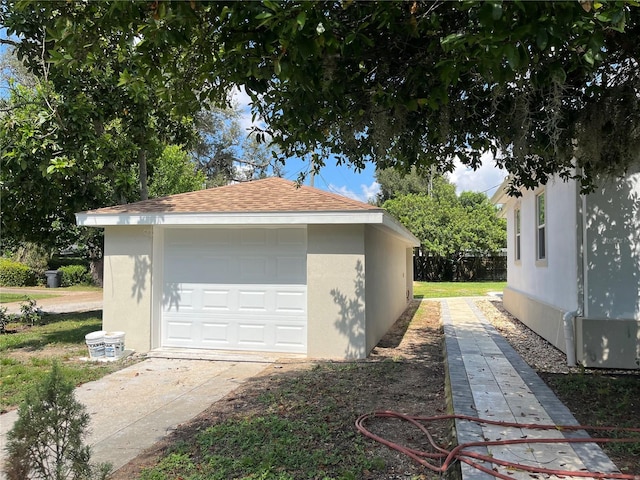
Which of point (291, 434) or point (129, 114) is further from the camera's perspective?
point (129, 114)

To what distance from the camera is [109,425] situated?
5379 millimetres

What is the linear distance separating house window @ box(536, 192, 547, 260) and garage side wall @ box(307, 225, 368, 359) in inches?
193

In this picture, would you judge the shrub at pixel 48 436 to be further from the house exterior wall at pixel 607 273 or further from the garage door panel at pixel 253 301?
the house exterior wall at pixel 607 273

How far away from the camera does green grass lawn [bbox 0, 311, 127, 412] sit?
7.13 m

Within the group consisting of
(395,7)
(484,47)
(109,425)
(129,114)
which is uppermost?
(129,114)

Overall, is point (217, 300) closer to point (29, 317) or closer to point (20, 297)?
point (29, 317)

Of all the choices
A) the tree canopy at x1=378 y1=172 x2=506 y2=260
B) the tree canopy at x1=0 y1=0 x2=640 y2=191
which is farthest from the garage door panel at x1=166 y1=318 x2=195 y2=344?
the tree canopy at x1=378 y1=172 x2=506 y2=260

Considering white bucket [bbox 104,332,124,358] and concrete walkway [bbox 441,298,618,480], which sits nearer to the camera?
concrete walkway [bbox 441,298,618,480]

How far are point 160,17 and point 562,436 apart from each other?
488 cm

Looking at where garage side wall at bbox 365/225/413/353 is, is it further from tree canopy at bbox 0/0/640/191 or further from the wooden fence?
the wooden fence

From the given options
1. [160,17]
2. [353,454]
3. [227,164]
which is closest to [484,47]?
Answer: [160,17]

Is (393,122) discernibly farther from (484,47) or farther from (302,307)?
(302,307)

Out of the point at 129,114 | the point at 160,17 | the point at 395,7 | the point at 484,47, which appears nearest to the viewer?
the point at 484,47

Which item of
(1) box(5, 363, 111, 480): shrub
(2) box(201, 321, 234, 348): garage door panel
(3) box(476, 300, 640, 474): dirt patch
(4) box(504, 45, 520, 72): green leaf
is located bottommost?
(3) box(476, 300, 640, 474): dirt patch
